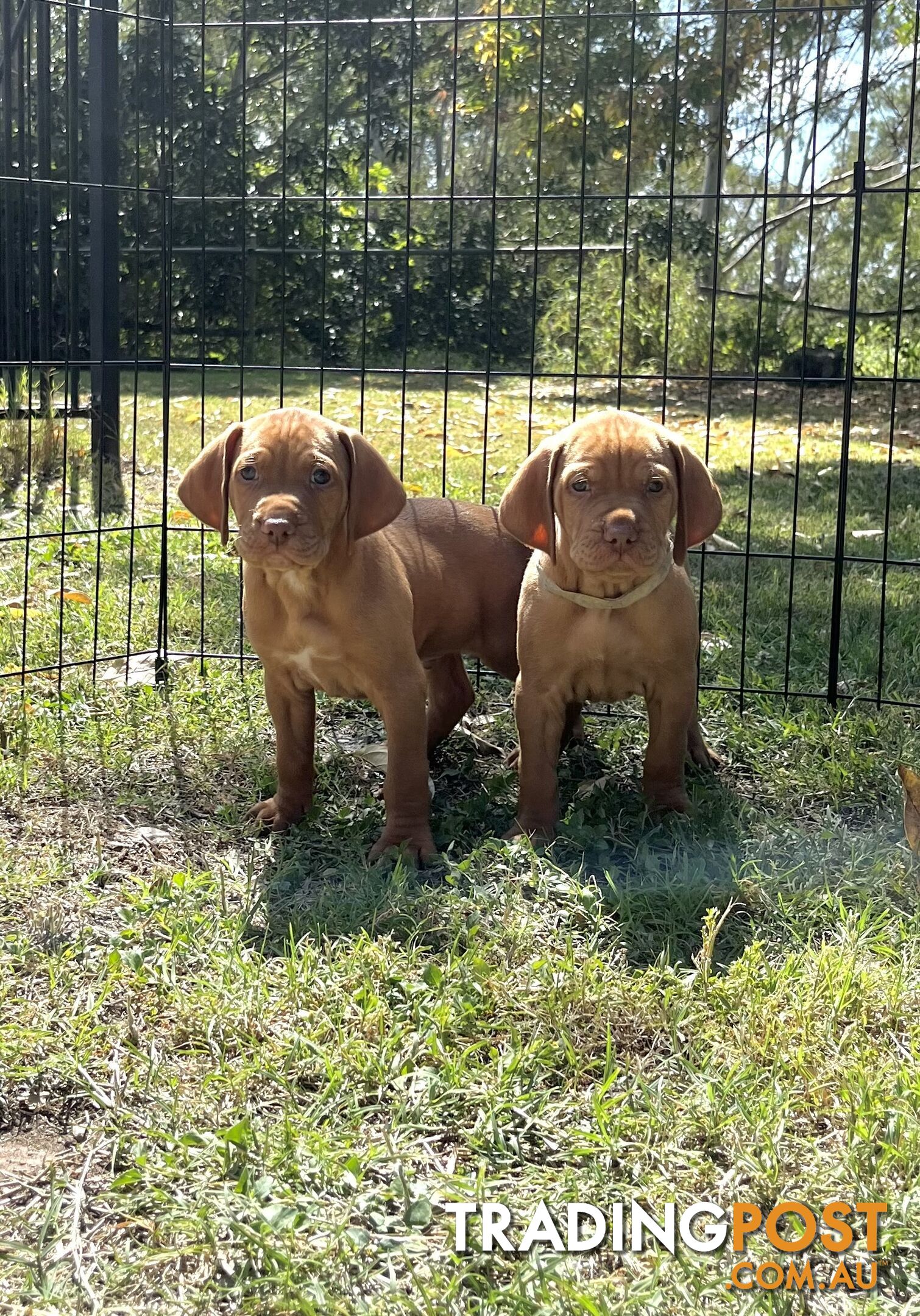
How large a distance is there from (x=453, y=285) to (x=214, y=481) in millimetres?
8996

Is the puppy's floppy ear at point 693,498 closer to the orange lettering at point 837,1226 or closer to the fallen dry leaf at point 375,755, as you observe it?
the fallen dry leaf at point 375,755

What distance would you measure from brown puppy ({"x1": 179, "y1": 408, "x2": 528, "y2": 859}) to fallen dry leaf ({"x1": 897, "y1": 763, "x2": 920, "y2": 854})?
1421mm

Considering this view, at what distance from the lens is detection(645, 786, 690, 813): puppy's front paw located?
476 centimetres

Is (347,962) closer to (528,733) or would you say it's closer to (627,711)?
(528,733)

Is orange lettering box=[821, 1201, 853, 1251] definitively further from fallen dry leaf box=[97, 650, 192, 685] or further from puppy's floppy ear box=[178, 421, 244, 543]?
fallen dry leaf box=[97, 650, 192, 685]

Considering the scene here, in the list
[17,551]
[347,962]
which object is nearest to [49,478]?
[17,551]

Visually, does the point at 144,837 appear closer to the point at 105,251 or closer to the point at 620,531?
the point at 620,531

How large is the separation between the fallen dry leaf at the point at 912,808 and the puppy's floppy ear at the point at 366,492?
1689mm

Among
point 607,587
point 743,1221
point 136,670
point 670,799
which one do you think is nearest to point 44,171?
point 136,670

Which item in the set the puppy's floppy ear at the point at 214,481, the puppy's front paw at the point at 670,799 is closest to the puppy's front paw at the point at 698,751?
the puppy's front paw at the point at 670,799

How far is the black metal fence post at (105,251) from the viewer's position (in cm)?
728

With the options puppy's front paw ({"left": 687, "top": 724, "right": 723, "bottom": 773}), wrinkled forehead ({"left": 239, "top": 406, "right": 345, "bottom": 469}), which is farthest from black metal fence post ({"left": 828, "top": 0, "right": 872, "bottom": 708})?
wrinkled forehead ({"left": 239, "top": 406, "right": 345, "bottom": 469})

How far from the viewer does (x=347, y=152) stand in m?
15.6

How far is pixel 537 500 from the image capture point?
4.48m
